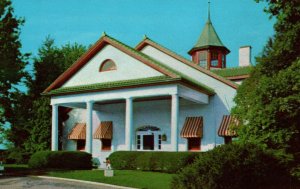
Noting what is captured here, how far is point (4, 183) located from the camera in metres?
18.3

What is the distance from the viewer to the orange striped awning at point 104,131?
3156 cm

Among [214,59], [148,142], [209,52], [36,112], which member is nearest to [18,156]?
[36,112]

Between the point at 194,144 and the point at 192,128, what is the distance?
1254 millimetres

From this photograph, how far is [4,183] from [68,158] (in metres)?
7.64

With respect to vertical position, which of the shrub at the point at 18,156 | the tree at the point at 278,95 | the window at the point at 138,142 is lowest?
the shrub at the point at 18,156

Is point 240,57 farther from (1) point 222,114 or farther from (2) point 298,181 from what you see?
(2) point 298,181

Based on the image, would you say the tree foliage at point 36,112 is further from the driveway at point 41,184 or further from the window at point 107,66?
the driveway at point 41,184

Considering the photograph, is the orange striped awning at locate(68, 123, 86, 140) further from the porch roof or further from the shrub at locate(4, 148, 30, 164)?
the porch roof

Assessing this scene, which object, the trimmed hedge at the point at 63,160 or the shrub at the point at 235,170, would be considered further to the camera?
the trimmed hedge at the point at 63,160

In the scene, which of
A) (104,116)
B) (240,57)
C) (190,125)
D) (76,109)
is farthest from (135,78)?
(240,57)

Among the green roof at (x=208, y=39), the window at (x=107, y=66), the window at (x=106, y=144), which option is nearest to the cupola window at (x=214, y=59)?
the green roof at (x=208, y=39)

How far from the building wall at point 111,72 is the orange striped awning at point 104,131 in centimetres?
451

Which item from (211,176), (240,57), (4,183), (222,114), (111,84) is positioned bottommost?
(4,183)

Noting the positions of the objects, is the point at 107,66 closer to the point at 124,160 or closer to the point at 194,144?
the point at 124,160
